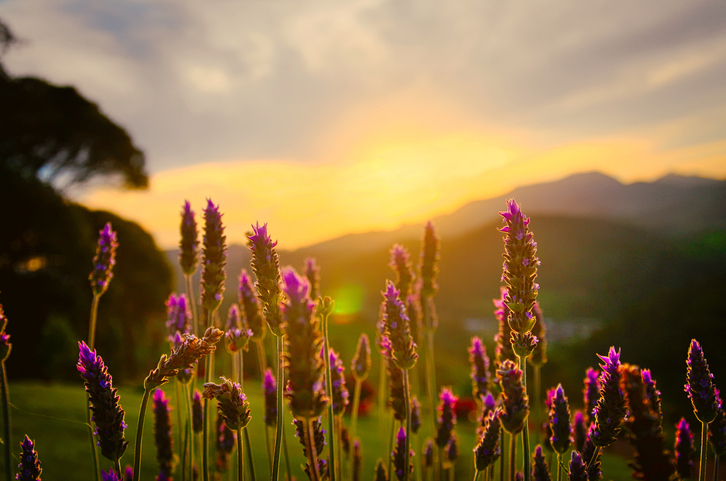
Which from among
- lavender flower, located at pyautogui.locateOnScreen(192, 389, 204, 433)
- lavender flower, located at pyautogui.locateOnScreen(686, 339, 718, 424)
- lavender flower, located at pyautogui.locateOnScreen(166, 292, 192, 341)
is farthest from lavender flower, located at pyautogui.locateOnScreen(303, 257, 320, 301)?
lavender flower, located at pyautogui.locateOnScreen(686, 339, 718, 424)

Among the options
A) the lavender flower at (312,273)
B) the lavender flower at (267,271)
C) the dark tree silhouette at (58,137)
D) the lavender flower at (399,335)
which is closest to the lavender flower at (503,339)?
the lavender flower at (399,335)

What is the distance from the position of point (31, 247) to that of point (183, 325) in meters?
18.5

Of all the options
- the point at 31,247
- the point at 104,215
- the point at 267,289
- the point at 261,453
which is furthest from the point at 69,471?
the point at 104,215

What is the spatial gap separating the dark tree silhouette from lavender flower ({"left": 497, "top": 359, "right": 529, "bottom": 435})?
2101 centimetres

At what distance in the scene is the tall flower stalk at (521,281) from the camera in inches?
75.2

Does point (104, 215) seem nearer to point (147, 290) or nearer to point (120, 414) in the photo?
point (147, 290)

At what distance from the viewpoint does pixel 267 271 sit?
1.93 m

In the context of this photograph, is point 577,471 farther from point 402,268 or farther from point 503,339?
point 402,268

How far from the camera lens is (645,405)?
2.18 metres

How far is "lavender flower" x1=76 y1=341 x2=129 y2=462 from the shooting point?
1831 mm

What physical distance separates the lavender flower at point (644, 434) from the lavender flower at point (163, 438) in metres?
2.99

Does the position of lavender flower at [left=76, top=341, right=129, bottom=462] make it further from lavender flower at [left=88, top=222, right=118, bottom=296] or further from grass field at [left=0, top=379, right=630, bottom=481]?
grass field at [left=0, top=379, right=630, bottom=481]

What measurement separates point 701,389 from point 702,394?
24 millimetres

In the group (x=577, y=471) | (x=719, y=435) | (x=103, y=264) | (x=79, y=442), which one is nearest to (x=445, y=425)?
(x=577, y=471)
